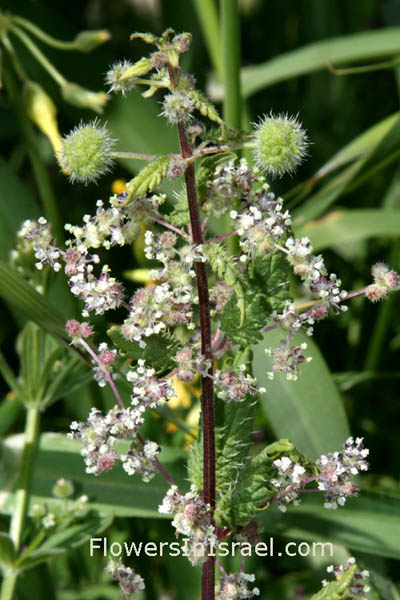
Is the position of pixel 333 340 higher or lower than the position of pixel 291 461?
higher

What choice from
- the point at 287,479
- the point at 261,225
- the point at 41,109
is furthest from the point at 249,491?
the point at 41,109

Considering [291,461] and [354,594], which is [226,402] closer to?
[291,461]

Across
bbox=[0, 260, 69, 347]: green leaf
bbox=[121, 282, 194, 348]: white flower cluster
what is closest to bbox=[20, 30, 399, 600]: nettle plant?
bbox=[121, 282, 194, 348]: white flower cluster

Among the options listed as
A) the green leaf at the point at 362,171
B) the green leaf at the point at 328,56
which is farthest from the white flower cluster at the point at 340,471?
the green leaf at the point at 328,56

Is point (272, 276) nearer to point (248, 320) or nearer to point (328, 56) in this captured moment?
point (248, 320)

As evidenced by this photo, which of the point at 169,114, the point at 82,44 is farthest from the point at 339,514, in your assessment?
the point at 82,44

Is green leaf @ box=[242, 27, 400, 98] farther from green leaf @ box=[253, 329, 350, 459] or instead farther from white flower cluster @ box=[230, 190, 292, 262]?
white flower cluster @ box=[230, 190, 292, 262]
